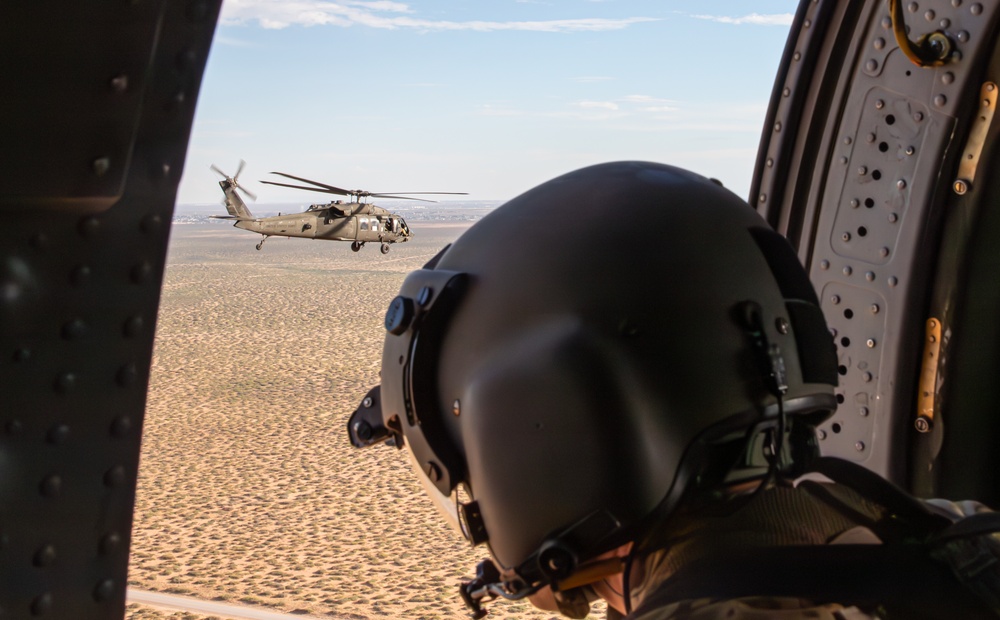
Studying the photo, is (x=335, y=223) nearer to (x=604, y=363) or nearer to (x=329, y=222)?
(x=329, y=222)

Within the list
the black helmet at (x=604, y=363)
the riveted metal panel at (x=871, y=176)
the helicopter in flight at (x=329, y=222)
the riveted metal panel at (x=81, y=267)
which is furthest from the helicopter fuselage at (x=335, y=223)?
the riveted metal panel at (x=81, y=267)

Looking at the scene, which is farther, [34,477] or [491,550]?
[491,550]

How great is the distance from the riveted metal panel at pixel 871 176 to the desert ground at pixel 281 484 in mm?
9139

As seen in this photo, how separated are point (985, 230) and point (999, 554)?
1.15 meters

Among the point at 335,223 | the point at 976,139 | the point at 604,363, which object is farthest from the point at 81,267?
the point at 335,223

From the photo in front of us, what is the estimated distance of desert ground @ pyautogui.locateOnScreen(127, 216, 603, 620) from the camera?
1335 centimetres

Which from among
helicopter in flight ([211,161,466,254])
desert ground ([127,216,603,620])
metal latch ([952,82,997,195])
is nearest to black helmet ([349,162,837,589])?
metal latch ([952,82,997,195])

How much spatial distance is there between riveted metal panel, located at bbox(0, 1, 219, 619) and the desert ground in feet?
32.6

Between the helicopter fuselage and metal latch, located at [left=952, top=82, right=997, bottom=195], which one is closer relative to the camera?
metal latch, located at [left=952, top=82, right=997, bottom=195]

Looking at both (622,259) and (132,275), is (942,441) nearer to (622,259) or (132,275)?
(622,259)

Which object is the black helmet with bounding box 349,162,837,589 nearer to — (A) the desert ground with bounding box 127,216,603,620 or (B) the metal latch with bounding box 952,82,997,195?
(B) the metal latch with bounding box 952,82,997,195

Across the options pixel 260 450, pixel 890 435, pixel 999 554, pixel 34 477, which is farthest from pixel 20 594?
pixel 260 450

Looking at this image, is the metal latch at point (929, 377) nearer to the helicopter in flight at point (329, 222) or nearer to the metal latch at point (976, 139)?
the metal latch at point (976, 139)

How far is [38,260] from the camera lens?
0.78m
